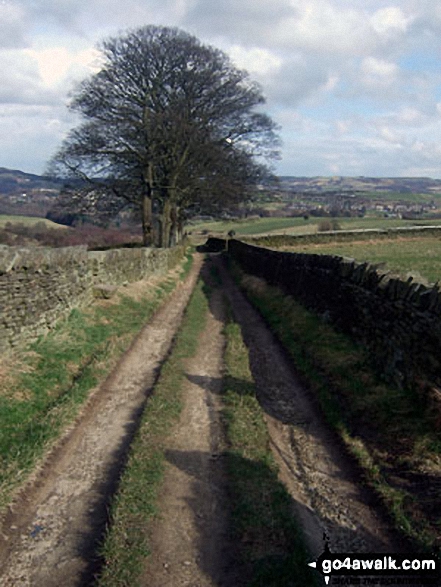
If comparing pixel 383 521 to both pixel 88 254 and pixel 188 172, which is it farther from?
pixel 188 172

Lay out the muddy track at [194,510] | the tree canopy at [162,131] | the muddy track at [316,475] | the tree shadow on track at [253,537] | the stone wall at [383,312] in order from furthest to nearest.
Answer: the tree canopy at [162,131] < the stone wall at [383,312] < the muddy track at [316,475] < the muddy track at [194,510] < the tree shadow on track at [253,537]

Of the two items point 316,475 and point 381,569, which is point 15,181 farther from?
point 381,569

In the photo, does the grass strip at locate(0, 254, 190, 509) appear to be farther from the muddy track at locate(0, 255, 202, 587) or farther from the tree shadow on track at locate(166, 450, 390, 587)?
the tree shadow on track at locate(166, 450, 390, 587)

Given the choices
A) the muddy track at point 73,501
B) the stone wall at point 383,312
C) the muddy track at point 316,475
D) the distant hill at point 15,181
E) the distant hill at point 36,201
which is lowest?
the muddy track at point 316,475

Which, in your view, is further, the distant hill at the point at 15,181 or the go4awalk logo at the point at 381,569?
the distant hill at the point at 15,181

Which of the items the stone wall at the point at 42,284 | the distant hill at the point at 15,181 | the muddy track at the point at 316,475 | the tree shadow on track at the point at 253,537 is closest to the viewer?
the tree shadow on track at the point at 253,537

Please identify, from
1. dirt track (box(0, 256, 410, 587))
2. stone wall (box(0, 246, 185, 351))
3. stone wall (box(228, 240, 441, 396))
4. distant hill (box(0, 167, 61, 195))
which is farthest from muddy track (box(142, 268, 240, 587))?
distant hill (box(0, 167, 61, 195))

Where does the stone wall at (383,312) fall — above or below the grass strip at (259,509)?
above

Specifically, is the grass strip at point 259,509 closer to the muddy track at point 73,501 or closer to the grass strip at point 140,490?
the grass strip at point 140,490

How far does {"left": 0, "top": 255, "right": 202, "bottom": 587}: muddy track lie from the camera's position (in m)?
4.58

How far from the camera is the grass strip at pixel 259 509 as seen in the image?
437cm

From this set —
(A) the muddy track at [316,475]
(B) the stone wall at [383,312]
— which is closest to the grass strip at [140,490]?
(A) the muddy track at [316,475]

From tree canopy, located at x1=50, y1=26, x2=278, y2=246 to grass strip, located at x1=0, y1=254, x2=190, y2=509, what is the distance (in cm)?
1423

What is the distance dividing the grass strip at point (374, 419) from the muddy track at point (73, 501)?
9.31ft
